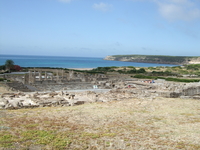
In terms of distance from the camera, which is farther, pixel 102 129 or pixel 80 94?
pixel 80 94

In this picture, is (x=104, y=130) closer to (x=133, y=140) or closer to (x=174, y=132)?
(x=133, y=140)

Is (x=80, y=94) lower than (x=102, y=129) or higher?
lower

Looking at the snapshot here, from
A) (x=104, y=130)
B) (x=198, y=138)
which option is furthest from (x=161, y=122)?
(x=104, y=130)

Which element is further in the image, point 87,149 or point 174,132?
point 174,132

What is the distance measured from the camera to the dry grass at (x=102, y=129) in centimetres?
820

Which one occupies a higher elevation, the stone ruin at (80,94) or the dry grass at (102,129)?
the dry grass at (102,129)

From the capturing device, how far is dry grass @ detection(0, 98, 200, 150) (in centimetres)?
820

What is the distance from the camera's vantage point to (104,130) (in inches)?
404

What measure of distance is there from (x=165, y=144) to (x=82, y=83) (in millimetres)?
30483

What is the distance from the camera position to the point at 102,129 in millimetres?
10430

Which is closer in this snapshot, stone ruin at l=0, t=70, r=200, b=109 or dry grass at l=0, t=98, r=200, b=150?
dry grass at l=0, t=98, r=200, b=150

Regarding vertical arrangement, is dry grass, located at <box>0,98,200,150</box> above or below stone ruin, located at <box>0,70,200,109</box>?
above

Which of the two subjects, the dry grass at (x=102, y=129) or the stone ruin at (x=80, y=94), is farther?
the stone ruin at (x=80, y=94)

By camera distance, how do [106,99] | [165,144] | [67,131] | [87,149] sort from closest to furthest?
[87,149] → [165,144] → [67,131] → [106,99]
